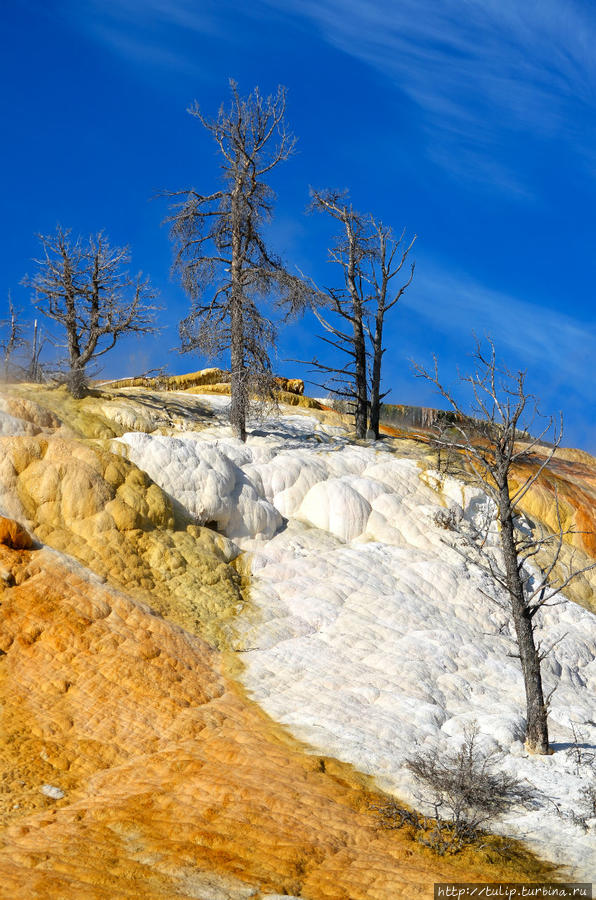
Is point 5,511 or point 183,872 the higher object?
point 5,511

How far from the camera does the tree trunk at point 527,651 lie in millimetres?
11211

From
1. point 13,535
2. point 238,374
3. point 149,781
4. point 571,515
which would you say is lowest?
point 149,781

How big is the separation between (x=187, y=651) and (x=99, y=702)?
2.18 meters

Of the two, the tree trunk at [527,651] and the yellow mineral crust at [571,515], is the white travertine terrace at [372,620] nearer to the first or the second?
the tree trunk at [527,651]

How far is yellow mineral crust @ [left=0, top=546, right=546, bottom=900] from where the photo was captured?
284 inches

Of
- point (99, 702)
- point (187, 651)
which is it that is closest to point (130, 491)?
point (187, 651)

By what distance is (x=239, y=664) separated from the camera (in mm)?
13172

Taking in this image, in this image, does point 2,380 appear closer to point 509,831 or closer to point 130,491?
point 130,491

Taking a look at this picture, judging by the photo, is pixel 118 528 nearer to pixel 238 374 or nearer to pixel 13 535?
pixel 13 535

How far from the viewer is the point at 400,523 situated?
18.8 metres

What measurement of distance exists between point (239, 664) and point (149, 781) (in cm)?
390

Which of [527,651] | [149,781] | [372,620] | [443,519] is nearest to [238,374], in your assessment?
[443,519]

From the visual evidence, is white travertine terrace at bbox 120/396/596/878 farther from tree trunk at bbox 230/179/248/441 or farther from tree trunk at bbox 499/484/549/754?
tree trunk at bbox 230/179/248/441

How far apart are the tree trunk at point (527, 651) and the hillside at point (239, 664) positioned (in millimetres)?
364
